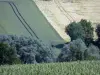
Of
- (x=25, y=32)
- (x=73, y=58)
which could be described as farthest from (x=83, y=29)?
(x=73, y=58)

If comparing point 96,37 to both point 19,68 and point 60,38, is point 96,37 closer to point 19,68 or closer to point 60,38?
point 60,38

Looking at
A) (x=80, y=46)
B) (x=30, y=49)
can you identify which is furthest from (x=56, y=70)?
(x=30, y=49)

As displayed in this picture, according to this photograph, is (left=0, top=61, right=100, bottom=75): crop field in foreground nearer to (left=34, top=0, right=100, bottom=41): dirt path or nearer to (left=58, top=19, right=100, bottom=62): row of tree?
(left=58, top=19, right=100, bottom=62): row of tree

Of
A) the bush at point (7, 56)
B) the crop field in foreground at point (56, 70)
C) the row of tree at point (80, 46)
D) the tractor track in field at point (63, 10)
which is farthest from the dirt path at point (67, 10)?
the crop field in foreground at point (56, 70)

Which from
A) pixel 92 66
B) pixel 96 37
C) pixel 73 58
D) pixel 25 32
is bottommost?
→ pixel 96 37

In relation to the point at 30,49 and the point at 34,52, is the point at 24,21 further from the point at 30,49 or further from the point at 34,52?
the point at 34,52

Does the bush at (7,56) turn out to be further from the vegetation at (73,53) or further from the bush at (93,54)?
the bush at (93,54)
